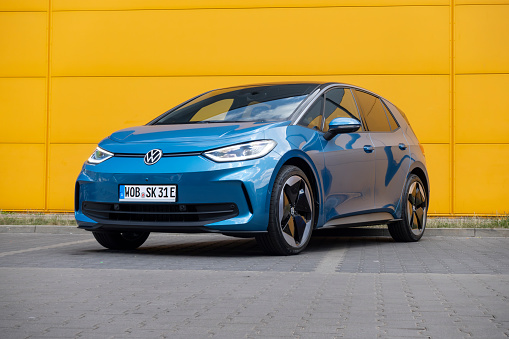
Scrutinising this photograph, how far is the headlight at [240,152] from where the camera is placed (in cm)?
664

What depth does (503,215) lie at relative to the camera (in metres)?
12.8

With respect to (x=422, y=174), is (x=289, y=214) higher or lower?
lower

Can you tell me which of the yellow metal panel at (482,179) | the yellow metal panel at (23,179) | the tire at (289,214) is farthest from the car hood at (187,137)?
the yellow metal panel at (23,179)

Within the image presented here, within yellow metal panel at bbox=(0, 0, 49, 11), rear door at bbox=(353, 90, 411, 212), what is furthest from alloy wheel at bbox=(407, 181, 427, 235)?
yellow metal panel at bbox=(0, 0, 49, 11)

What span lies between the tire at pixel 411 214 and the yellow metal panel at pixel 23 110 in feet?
23.1

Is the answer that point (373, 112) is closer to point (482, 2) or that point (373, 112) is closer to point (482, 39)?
point (482, 39)

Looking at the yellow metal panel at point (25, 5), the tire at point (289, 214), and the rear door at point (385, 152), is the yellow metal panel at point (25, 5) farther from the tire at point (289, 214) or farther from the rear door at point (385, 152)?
the tire at point (289, 214)

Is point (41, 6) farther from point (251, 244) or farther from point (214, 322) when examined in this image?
point (214, 322)

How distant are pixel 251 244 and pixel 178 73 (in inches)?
222

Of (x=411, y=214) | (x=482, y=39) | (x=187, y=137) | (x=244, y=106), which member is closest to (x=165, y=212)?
(x=187, y=137)

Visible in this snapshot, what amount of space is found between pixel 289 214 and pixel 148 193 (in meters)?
1.24

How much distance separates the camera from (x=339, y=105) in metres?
8.16

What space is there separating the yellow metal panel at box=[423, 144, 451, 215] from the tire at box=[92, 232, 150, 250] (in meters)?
6.35

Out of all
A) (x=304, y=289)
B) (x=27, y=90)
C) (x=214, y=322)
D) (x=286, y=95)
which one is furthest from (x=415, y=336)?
(x=27, y=90)
